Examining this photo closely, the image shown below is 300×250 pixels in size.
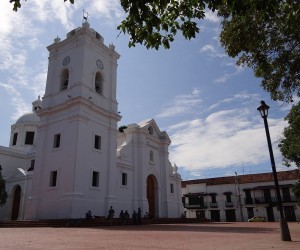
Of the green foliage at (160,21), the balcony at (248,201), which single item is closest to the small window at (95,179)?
the green foliage at (160,21)

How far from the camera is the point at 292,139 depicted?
2047cm

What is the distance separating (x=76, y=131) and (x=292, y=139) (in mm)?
15839

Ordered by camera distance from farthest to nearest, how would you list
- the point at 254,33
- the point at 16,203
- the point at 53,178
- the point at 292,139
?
the point at 16,203 → the point at 53,178 → the point at 292,139 → the point at 254,33

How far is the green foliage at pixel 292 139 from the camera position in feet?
59.0

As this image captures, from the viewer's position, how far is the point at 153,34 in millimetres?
5691

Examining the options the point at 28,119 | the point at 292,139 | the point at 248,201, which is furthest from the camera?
the point at 248,201

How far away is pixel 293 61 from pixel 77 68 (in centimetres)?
1929


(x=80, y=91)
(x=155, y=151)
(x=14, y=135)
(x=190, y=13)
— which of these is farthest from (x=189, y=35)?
(x=14, y=135)

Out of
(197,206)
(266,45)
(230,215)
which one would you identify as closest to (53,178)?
(266,45)

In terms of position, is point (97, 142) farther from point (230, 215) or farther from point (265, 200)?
point (230, 215)

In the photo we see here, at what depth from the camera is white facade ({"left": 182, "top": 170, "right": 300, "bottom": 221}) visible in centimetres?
4466

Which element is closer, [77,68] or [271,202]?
[77,68]

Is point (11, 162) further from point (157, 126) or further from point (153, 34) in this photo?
point (153, 34)

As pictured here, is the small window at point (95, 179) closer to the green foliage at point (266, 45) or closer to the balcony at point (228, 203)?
the green foliage at point (266, 45)
